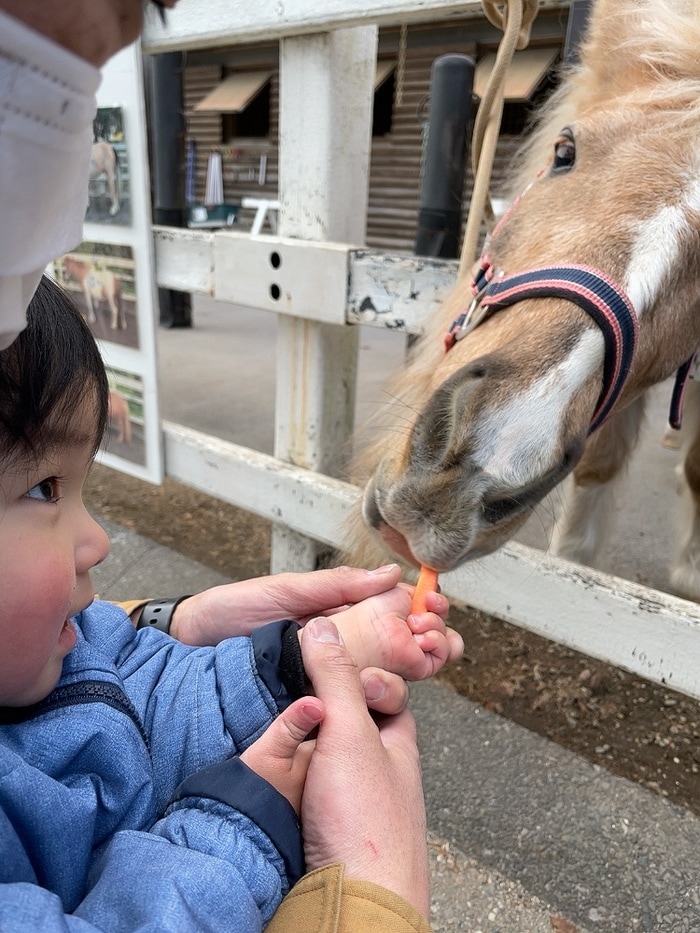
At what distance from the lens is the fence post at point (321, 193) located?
1633 mm

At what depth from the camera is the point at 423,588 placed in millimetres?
1008

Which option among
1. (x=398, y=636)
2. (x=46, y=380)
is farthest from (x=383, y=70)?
(x=46, y=380)

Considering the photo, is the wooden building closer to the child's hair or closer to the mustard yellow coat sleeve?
the child's hair

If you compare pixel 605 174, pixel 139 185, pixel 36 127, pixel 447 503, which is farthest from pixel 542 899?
pixel 139 185

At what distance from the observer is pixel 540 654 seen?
206 centimetres

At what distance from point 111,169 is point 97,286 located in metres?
0.35

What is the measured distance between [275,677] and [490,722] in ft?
3.32

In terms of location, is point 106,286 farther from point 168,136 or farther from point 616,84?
point 168,136

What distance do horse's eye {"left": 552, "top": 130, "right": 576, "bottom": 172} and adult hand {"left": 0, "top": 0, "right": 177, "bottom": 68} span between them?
1.04m

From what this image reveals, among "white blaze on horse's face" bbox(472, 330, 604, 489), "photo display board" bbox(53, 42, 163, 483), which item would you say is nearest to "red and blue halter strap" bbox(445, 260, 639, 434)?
"white blaze on horse's face" bbox(472, 330, 604, 489)

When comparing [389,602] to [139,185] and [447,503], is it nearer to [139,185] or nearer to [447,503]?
[447,503]

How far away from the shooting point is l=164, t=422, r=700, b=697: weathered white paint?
1398 mm

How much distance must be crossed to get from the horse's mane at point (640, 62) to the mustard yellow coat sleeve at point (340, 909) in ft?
3.76

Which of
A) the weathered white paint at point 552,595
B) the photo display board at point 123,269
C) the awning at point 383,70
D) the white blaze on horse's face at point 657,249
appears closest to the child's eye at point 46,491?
the white blaze on horse's face at point 657,249
